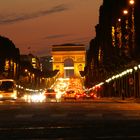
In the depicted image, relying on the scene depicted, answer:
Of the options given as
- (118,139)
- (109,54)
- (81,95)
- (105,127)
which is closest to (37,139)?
(118,139)

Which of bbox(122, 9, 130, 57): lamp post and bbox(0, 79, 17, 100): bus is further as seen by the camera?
bbox(122, 9, 130, 57): lamp post

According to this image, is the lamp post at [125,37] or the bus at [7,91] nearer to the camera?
the bus at [7,91]

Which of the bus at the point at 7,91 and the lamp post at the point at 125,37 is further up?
the lamp post at the point at 125,37

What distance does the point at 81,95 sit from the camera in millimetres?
102938

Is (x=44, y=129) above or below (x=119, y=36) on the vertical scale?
below

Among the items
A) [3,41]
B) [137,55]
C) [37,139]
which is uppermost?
[3,41]

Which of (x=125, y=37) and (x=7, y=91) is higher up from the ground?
(x=125, y=37)

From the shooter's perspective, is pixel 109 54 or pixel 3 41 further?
pixel 3 41

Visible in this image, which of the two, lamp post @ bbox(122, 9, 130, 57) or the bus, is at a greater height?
lamp post @ bbox(122, 9, 130, 57)

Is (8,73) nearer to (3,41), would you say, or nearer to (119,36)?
(3,41)

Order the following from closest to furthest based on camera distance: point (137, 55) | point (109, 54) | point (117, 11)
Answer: point (137, 55), point (117, 11), point (109, 54)

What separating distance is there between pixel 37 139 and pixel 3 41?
5220 inches

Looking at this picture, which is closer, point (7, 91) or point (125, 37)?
point (7, 91)

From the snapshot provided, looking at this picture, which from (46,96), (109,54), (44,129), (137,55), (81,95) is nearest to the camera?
(44,129)
